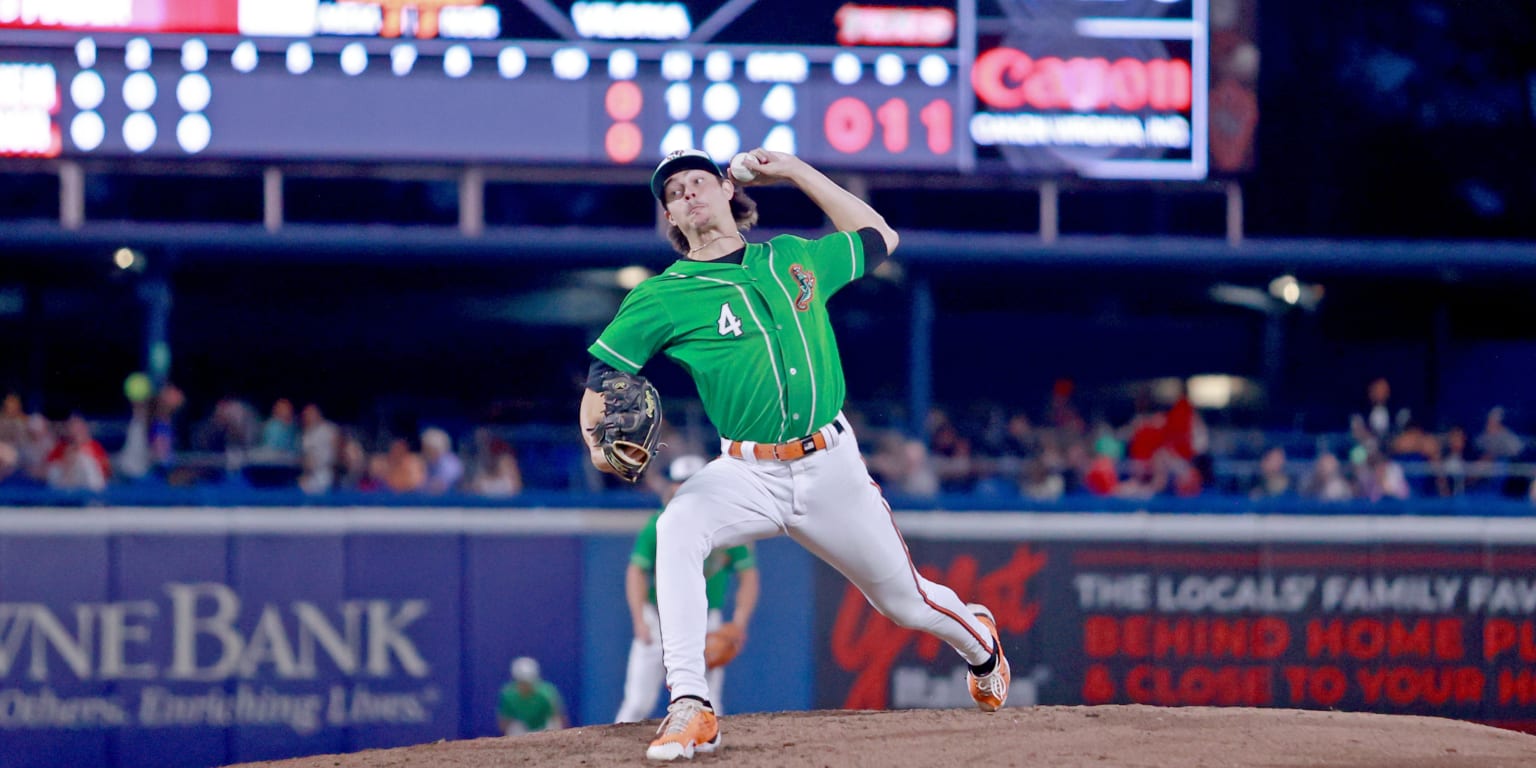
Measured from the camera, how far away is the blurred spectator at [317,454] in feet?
33.3

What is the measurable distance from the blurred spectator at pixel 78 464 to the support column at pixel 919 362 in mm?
5401

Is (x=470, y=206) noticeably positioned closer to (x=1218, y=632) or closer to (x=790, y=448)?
(x=1218, y=632)

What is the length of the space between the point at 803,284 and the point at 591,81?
645 cm

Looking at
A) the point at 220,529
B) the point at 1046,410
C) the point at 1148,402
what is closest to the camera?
the point at 220,529

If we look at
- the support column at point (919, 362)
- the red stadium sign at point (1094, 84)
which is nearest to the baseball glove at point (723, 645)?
the support column at point (919, 362)

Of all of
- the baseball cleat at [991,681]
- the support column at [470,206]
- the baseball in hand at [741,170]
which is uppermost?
the support column at [470,206]

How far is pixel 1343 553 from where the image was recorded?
8539 millimetres

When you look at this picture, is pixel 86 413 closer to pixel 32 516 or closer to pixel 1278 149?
pixel 32 516

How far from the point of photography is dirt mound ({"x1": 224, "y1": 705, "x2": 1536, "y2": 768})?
4449mm

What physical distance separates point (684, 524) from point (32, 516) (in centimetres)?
517

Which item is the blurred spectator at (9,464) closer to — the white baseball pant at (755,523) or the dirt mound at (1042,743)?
the dirt mound at (1042,743)

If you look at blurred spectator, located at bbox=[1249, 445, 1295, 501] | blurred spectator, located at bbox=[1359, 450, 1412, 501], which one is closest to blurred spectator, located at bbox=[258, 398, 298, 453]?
blurred spectator, located at bbox=[1249, 445, 1295, 501]

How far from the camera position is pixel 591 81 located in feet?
34.8

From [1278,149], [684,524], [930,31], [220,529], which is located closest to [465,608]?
[220,529]
